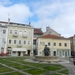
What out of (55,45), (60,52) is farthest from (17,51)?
(60,52)

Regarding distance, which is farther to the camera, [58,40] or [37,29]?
[37,29]

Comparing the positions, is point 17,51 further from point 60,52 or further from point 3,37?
point 60,52

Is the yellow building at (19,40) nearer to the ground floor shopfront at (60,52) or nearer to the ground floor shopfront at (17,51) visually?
the ground floor shopfront at (17,51)

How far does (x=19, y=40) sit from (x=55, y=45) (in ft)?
46.7

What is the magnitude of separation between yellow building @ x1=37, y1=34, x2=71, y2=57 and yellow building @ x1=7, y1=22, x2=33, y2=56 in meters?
3.86

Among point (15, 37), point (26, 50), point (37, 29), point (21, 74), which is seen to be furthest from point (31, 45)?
point (21, 74)

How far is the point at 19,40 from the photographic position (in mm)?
52812

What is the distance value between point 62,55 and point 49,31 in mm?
14575

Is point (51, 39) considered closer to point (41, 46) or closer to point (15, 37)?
point (41, 46)

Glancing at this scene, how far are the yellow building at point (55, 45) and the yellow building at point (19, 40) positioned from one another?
3.86 m

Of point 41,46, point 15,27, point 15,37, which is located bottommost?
point 41,46

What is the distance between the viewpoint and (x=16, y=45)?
2047 inches

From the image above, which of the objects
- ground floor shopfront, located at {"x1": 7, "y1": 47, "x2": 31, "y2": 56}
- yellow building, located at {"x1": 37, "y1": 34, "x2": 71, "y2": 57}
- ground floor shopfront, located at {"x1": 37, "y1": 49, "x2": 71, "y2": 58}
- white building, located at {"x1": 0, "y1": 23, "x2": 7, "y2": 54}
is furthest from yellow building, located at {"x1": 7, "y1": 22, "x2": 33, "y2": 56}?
ground floor shopfront, located at {"x1": 37, "y1": 49, "x2": 71, "y2": 58}

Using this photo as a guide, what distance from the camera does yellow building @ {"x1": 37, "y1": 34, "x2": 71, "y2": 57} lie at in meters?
53.2
